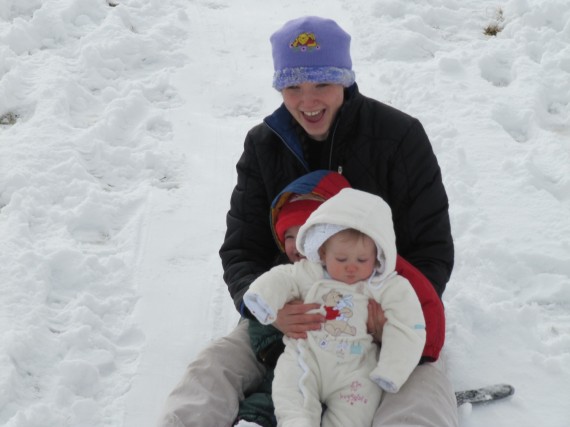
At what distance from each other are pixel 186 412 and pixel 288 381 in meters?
0.34

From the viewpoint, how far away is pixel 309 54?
283 cm

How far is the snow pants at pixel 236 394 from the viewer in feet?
8.29

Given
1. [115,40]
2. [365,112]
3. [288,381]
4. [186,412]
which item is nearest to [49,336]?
[186,412]

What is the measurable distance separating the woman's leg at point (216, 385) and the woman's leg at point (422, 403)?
1.65 feet

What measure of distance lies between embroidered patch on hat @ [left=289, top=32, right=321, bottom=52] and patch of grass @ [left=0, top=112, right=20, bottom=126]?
2.68 metres

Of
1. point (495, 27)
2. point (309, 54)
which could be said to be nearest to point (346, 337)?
point (309, 54)

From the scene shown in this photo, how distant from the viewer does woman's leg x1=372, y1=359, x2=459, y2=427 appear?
250 centimetres

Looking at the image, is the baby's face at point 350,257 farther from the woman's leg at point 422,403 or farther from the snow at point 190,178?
the snow at point 190,178

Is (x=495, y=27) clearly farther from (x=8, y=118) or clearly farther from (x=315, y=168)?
(x=8, y=118)

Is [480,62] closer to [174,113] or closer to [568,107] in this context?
[568,107]

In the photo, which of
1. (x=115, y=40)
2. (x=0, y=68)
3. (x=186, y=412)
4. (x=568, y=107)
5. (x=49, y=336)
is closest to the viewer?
(x=186, y=412)

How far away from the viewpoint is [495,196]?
14.0 ft

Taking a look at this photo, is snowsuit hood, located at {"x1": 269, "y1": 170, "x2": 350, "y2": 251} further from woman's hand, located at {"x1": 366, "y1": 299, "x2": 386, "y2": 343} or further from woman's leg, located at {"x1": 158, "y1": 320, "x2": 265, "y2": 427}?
woman's leg, located at {"x1": 158, "y1": 320, "x2": 265, "y2": 427}

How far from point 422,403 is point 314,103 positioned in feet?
3.64
